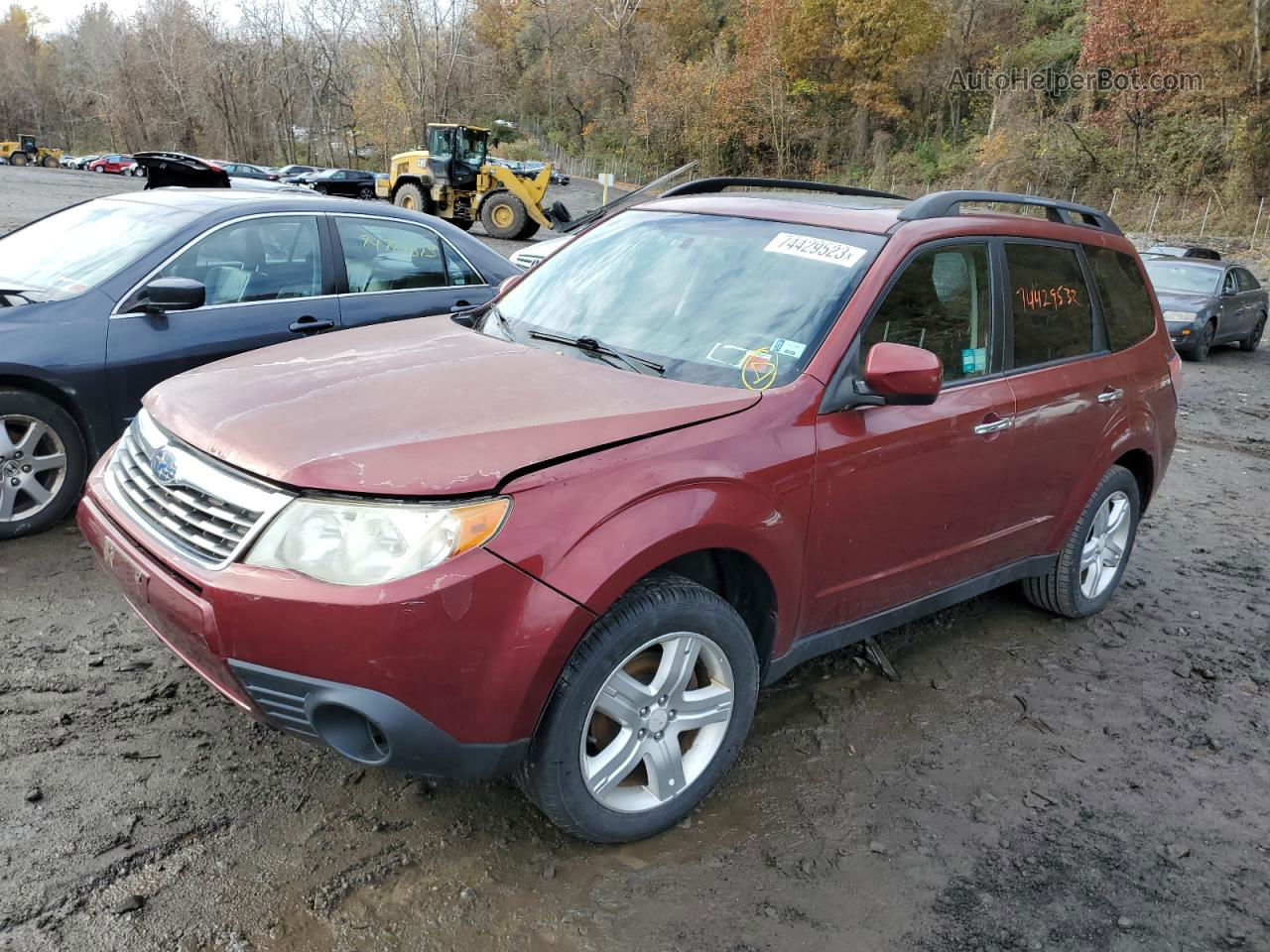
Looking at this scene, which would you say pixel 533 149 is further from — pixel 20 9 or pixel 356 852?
pixel 20 9

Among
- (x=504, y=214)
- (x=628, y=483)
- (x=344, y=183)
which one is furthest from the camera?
(x=344, y=183)

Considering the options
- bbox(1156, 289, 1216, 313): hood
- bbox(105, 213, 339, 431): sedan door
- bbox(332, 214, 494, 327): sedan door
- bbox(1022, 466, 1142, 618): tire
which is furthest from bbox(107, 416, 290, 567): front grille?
bbox(1156, 289, 1216, 313): hood

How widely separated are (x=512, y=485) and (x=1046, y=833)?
6.67ft

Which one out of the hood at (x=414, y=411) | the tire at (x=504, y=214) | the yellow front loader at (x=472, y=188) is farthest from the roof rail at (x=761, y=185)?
the tire at (x=504, y=214)

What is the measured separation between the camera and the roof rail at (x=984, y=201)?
11.4ft

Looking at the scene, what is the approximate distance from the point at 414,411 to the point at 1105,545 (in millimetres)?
3533

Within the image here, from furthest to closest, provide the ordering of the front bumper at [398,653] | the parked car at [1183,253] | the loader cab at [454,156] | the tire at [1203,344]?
the loader cab at [454,156], the parked car at [1183,253], the tire at [1203,344], the front bumper at [398,653]

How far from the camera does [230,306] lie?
498 centimetres

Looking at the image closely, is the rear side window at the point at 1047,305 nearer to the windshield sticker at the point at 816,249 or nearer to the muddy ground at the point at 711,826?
the windshield sticker at the point at 816,249

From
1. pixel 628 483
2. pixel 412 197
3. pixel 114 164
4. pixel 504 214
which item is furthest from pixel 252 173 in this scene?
pixel 628 483

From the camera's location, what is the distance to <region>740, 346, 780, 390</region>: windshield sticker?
291 centimetres

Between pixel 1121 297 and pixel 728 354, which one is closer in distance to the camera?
pixel 728 354

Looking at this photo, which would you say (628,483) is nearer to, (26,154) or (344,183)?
(344,183)

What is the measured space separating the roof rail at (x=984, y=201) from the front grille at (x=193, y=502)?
2.37 metres
